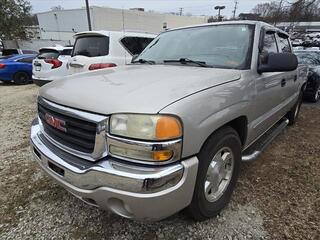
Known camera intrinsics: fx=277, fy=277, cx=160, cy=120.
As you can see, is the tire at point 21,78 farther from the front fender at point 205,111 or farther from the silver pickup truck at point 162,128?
the front fender at point 205,111

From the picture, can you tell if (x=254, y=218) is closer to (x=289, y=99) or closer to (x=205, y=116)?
(x=205, y=116)

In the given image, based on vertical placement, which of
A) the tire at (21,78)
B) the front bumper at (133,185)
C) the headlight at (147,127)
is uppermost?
the headlight at (147,127)

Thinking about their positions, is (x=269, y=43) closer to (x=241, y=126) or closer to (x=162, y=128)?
(x=241, y=126)

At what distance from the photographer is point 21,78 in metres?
12.9

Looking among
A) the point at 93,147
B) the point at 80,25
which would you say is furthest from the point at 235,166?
the point at 80,25

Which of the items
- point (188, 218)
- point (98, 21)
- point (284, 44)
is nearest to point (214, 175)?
point (188, 218)

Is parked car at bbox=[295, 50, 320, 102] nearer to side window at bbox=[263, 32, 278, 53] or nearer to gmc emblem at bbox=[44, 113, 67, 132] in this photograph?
side window at bbox=[263, 32, 278, 53]

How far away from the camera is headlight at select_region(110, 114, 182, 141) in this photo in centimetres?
180

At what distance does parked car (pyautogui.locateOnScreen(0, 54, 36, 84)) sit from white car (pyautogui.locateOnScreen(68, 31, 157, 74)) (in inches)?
299

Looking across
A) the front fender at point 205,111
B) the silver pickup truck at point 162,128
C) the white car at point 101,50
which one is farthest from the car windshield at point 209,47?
the white car at point 101,50

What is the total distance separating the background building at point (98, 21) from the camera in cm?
4081

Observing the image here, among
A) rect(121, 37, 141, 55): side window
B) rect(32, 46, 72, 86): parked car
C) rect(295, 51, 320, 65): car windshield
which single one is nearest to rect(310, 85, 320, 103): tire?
rect(295, 51, 320, 65): car windshield

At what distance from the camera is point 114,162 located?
6.17ft

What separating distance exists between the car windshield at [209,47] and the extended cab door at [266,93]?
203 mm
